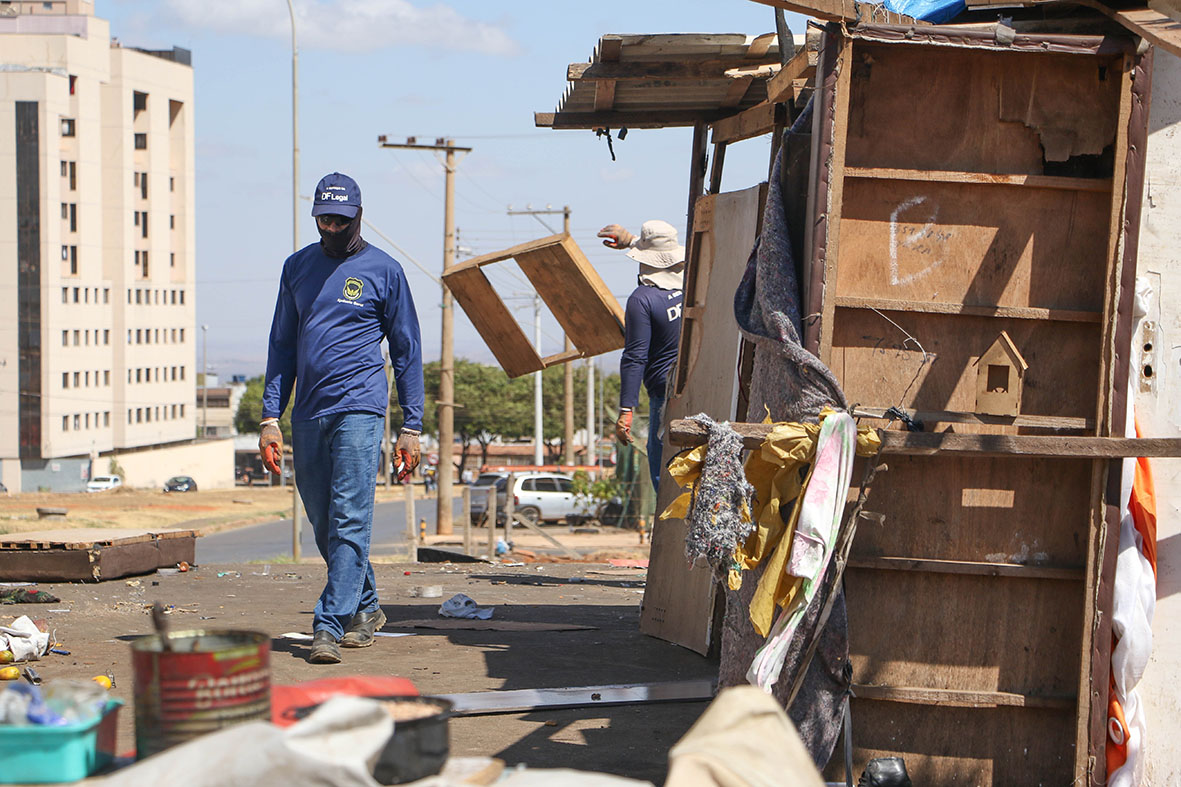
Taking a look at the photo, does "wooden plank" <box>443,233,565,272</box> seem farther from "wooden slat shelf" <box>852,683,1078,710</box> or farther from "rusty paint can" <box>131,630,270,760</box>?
"rusty paint can" <box>131,630,270,760</box>

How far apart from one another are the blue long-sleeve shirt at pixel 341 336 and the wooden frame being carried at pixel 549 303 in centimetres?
191

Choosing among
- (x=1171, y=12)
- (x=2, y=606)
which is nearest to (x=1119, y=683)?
(x=1171, y=12)

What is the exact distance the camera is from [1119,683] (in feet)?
12.1

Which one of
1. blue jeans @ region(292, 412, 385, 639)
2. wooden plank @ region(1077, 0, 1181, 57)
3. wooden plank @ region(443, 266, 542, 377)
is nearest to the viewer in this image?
wooden plank @ region(1077, 0, 1181, 57)

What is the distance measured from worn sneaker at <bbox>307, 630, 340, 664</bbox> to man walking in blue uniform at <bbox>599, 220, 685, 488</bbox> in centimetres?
253

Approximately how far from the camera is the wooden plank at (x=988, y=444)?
345 cm

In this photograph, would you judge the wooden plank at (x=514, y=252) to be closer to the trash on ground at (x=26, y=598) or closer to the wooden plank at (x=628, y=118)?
the wooden plank at (x=628, y=118)

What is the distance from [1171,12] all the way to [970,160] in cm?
68

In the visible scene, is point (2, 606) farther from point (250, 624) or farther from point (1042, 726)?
point (1042, 726)

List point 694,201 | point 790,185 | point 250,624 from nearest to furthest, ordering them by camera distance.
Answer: point 790,185 → point 250,624 → point 694,201

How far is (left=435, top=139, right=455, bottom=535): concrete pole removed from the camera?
103ft

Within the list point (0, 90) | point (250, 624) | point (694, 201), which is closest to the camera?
point (250, 624)

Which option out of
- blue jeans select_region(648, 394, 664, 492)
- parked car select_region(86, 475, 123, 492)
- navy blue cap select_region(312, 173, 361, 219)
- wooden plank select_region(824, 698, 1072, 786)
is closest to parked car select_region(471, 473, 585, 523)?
parked car select_region(86, 475, 123, 492)

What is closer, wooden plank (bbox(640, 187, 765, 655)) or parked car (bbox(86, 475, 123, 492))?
wooden plank (bbox(640, 187, 765, 655))
